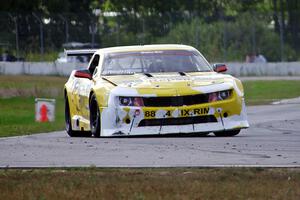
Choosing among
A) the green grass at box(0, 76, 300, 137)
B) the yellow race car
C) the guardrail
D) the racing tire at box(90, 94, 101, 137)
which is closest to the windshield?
the yellow race car

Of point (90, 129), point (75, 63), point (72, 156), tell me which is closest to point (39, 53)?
point (75, 63)

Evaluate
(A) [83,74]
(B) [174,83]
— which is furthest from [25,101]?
(B) [174,83]

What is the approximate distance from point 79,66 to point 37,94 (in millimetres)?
12611

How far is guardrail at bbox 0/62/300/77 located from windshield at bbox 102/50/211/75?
3314 cm

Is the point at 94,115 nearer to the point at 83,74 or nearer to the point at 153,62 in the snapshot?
the point at 83,74

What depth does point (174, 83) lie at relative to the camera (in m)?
15.4

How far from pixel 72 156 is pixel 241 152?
1.83 meters

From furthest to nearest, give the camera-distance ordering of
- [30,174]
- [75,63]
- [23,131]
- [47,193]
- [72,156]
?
[75,63] < [23,131] < [72,156] < [30,174] < [47,193]

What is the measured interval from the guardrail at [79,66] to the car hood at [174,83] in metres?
34.3

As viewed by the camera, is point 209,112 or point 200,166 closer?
point 200,166

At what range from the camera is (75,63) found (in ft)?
169

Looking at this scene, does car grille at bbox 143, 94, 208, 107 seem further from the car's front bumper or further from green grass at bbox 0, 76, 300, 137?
green grass at bbox 0, 76, 300, 137

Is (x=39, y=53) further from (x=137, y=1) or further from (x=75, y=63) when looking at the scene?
(x=137, y=1)

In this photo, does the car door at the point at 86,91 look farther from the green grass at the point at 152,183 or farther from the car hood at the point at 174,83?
the green grass at the point at 152,183
